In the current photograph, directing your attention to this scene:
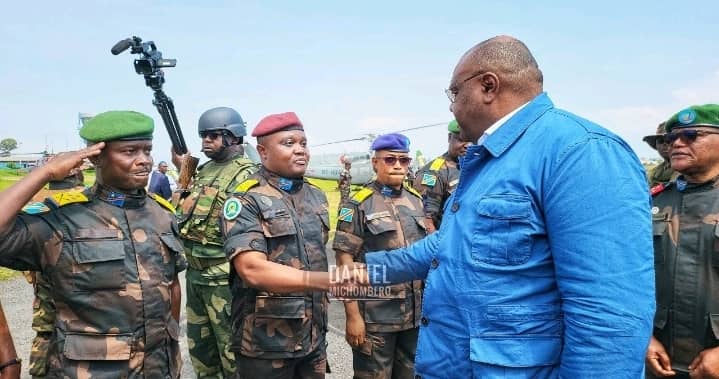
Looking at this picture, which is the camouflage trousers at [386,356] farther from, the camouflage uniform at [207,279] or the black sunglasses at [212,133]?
the black sunglasses at [212,133]

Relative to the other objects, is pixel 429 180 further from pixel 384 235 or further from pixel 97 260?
pixel 97 260

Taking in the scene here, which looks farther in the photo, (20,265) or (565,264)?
(20,265)

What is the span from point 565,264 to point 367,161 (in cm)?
2892

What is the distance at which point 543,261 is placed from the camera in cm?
152

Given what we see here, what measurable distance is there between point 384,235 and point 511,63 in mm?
2692

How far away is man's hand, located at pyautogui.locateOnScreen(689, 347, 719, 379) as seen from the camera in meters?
2.69

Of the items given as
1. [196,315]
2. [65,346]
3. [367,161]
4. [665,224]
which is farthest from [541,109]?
[367,161]

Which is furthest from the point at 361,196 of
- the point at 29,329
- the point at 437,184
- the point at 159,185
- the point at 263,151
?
the point at 159,185

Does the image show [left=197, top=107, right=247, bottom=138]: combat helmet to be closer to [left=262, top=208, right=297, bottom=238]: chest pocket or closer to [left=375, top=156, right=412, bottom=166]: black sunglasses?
[left=375, top=156, right=412, bottom=166]: black sunglasses

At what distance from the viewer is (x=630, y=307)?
53.7 inches

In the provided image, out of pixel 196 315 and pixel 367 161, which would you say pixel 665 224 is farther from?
pixel 367 161

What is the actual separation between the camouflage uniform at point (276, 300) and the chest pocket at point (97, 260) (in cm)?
61

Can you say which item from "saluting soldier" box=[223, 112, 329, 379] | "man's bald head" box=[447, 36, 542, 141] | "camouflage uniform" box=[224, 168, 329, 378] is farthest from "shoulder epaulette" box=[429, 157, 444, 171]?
"man's bald head" box=[447, 36, 542, 141]

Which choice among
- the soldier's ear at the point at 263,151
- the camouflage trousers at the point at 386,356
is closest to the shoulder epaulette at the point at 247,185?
the soldier's ear at the point at 263,151
